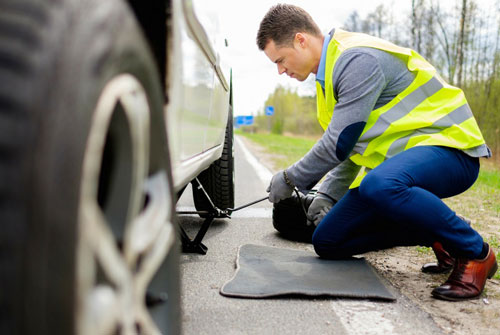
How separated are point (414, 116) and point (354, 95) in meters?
0.33

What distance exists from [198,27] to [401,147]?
1337mm

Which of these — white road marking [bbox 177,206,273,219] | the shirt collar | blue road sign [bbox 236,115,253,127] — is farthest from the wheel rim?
blue road sign [bbox 236,115,253,127]

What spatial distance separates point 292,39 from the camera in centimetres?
287

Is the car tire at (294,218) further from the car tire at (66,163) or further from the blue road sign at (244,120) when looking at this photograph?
the blue road sign at (244,120)

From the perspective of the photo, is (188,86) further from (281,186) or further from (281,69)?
(281,69)

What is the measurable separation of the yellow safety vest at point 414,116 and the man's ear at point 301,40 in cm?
17

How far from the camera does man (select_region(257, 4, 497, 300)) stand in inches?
93.7

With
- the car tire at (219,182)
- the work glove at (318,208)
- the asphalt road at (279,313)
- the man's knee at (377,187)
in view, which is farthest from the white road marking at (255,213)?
the man's knee at (377,187)

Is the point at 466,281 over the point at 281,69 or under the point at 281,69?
under

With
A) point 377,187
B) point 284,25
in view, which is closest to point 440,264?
point 377,187

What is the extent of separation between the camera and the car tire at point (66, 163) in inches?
25.9

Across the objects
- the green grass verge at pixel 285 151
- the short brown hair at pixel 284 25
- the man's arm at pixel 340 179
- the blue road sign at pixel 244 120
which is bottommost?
the blue road sign at pixel 244 120

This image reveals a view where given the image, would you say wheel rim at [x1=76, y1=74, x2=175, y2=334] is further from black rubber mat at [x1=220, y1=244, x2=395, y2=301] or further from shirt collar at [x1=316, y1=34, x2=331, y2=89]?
shirt collar at [x1=316, y1=34, x2=331, y2=89]

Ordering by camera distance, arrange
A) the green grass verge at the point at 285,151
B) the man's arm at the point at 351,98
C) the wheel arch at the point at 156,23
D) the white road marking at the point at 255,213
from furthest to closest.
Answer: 1. the green grass verge at the point at 285,151
2. the white road marking at the point at 255,213
3. the man's arm at the point at 351,98
4. the wheel arch at the point at 156,23
